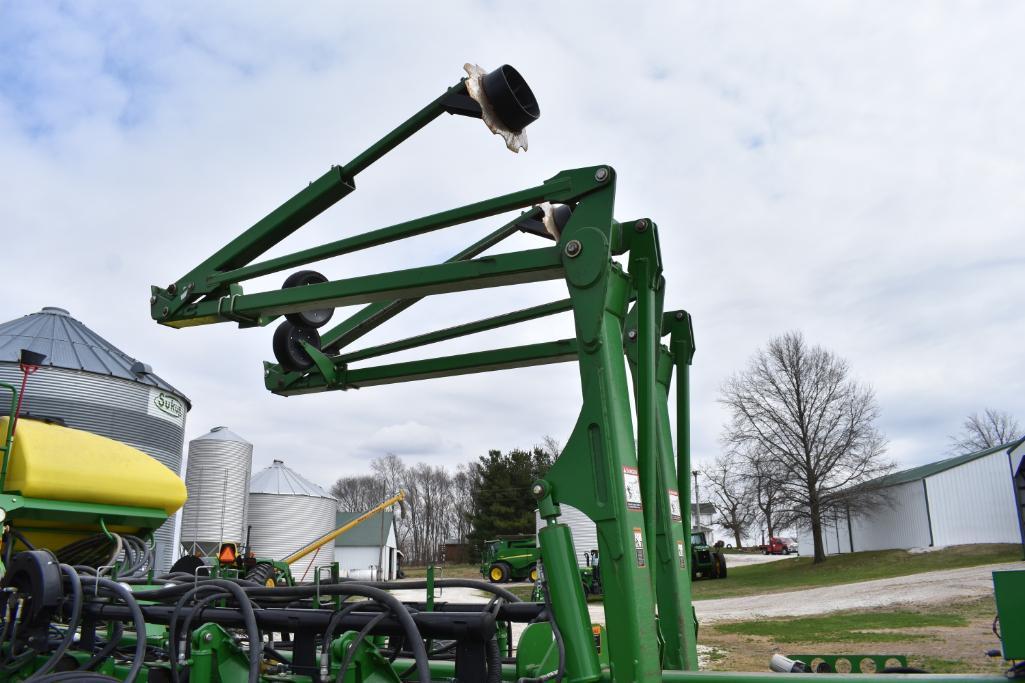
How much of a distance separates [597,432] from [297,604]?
304 centimetres

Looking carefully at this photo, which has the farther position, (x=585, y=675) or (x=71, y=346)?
(x=71, y=346)

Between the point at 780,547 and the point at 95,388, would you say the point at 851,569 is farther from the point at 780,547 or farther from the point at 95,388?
the point at 780,547

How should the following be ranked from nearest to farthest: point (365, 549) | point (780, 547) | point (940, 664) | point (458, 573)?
point (940, 664) → point (458, 573) → point (365, 549) → point (780, 547)

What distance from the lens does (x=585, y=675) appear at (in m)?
3.05

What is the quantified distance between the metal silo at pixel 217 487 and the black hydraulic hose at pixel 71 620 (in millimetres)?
22593

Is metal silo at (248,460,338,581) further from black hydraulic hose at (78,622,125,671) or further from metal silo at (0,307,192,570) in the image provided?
black hydraulic hose at (78,622,125,671)

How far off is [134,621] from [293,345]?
1.97 metres

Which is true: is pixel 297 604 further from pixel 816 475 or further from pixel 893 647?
pixel 816 475

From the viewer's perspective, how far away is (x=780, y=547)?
65.1 m

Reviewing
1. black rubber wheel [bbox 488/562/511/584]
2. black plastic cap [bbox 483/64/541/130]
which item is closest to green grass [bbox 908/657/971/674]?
black plastic cap [bbox 483/64/541/130]

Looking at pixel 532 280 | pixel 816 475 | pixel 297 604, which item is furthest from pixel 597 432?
pixel 816 475

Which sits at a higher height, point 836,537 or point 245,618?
point 245,618

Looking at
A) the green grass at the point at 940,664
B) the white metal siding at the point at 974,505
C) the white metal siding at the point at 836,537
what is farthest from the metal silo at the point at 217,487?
the white metal siding at the point at 974,505

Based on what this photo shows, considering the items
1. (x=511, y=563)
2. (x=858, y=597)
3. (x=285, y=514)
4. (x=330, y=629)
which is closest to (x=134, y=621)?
(x=330, y=629)
